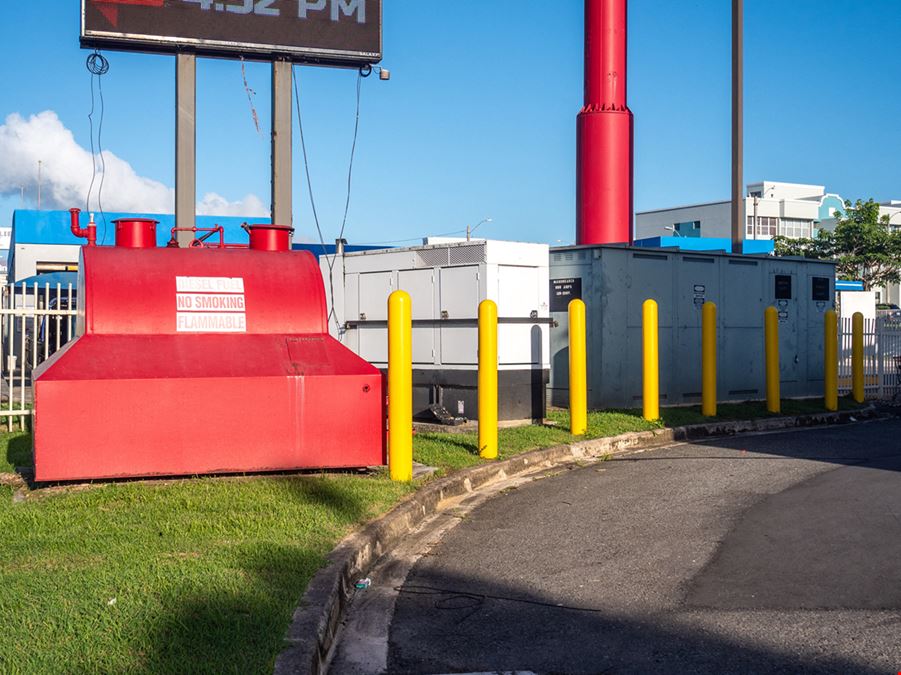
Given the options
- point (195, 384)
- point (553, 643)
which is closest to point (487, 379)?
point (195, 384)

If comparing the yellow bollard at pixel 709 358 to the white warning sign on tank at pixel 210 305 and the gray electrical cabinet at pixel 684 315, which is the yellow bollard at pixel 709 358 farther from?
the white warning sign on tank at pixel 210 305

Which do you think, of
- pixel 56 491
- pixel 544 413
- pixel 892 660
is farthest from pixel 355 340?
pixel 892 660

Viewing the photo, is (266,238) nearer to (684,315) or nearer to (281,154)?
(281,154)

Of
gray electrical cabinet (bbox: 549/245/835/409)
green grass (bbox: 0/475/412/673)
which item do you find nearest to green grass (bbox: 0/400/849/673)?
green grass (bbox: 0/475/412/673)

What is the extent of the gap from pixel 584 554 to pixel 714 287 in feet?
34.2

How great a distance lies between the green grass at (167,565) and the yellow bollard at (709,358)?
5831 millimetres

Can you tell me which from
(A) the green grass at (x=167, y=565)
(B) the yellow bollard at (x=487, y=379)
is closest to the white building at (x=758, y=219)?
(B) the yellow bollard at (x=487, y=379)

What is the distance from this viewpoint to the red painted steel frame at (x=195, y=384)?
7879mm

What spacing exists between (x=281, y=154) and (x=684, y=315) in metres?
6.94

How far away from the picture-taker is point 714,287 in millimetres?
16312

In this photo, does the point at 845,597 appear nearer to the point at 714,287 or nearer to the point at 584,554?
the point at 584,554

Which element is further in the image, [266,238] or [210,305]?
[266,238]

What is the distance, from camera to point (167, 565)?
5.68 meters

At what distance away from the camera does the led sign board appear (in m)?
14.6
